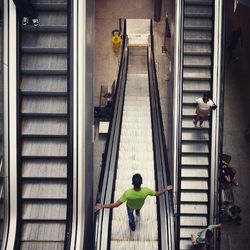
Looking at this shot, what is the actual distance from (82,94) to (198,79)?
11.3 feet

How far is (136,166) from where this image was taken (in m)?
9.66

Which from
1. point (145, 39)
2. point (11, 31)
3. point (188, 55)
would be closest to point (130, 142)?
point (188, 55)

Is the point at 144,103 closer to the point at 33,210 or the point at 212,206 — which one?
the point at 212,206

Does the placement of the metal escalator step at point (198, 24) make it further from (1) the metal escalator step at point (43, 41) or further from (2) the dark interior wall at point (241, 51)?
(1) the metal escalator step at point (43, 41)

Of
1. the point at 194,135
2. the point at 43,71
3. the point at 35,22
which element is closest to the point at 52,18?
the point at 35,22

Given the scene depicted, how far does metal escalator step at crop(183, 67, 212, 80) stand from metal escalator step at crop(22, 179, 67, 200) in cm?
426

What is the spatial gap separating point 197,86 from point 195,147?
154 cm

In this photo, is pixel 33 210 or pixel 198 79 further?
pixel 198 79

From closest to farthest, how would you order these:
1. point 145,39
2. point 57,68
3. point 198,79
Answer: point 57,68 → point 198,79 → point 145,39

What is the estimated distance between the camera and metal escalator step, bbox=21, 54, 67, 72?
27.5 ft

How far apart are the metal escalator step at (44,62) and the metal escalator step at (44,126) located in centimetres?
101

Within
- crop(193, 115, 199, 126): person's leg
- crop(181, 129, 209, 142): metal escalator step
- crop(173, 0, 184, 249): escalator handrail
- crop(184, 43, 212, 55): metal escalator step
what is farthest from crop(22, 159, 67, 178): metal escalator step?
crop(184, 43, 212, 55): metal escalator step

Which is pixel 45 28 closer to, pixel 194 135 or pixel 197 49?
pixel 197 49

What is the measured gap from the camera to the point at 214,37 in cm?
969
